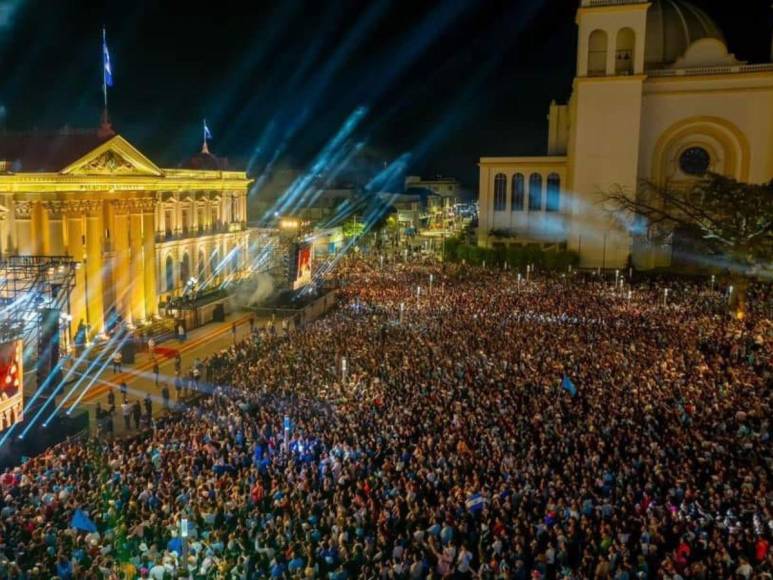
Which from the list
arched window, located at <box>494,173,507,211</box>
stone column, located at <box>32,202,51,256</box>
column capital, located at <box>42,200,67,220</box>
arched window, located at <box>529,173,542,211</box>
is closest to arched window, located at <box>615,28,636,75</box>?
arched window, located at <box>529,173,542,211</box>

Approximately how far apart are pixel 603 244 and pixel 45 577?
41560 millimetres

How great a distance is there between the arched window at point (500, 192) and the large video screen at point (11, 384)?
4074cm

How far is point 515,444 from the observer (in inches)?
517

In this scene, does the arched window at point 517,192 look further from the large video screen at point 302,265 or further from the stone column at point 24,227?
the stone column at point 24,227

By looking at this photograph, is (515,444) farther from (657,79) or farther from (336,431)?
(657,79)

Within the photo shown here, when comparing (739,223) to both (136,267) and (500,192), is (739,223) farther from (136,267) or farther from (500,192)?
(136,267)

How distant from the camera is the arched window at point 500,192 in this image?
51.1 meters

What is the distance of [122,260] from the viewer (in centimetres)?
3067

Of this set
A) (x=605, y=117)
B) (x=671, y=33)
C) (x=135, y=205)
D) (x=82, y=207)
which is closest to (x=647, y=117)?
(x=605, y=117)

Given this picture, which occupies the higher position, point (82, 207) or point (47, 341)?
point (82, 207)

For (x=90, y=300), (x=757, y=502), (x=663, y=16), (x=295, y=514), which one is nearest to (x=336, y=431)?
(x=295, y=514)

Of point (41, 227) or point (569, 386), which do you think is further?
point (41, 227)

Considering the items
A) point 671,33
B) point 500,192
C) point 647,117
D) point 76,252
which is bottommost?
point 76,252

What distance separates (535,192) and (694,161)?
35.4 feet
